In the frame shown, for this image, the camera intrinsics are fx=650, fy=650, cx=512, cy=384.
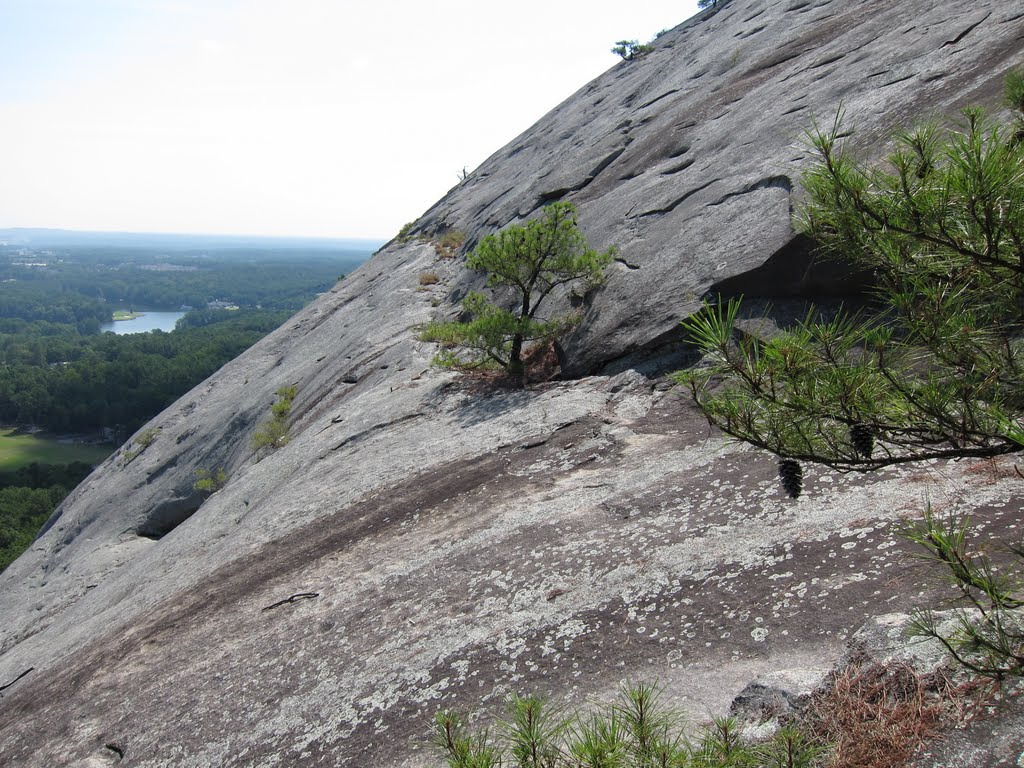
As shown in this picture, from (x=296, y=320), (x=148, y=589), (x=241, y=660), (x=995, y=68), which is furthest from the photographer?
(x=296, y=320)

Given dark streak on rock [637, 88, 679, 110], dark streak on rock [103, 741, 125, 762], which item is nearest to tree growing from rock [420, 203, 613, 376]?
dark streak on rock [103, 741, 125, 762]

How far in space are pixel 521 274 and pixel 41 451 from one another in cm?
8552

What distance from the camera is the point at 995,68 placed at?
387 inches

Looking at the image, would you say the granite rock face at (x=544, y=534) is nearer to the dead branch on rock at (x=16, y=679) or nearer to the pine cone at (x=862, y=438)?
the dead branch on rock at (x=16, y=679)

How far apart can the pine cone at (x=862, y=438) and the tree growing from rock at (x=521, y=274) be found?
7.64 meters

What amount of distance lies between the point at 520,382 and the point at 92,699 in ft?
23.4

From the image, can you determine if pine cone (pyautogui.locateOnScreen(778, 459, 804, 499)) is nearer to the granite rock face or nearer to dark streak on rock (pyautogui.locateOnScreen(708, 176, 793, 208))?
the granite rock face

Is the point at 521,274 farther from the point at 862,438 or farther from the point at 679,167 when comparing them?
the point at 862,438

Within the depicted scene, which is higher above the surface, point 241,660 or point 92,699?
point 241,660

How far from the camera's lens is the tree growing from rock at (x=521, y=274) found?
36.3 ft

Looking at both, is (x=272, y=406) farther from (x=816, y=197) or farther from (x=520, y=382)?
(x=816, y=197)

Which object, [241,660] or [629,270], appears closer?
[241,660]

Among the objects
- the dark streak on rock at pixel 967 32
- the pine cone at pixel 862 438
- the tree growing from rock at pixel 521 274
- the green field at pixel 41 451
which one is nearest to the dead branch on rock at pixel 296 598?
the tree growing from rock at pixel 521 274

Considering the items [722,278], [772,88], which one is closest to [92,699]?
[722,278]
